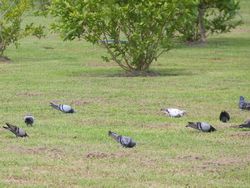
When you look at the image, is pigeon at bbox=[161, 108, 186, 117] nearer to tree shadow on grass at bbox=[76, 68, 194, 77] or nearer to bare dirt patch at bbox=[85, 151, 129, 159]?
bare dirt patch at bbox=[85, 151, 129, 159]

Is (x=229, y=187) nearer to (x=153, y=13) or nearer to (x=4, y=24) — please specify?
(x=153, y=13)

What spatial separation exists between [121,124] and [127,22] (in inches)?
286

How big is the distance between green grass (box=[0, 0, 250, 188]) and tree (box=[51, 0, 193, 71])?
70cm

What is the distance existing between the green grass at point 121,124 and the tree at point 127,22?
2.30 feet

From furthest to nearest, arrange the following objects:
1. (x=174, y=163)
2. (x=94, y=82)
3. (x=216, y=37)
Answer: (x=216, y=37)
(x=94, y=82)
(x=174, y=163)

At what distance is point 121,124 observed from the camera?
11320mm

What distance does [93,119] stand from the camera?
11758 mm

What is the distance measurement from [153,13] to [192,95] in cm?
364

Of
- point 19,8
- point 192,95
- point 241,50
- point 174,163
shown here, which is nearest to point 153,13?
point 192,95

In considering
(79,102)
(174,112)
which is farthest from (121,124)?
(79,102)

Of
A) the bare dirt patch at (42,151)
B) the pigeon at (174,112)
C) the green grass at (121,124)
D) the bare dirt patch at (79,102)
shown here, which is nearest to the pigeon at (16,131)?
the green grass at (121,124)

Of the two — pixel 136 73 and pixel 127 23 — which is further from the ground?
pixel 127 23

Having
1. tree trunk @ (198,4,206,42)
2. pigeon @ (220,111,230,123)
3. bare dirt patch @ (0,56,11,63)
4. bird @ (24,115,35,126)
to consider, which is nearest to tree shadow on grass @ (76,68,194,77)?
bare dirt patch @ (0,56,11,63)

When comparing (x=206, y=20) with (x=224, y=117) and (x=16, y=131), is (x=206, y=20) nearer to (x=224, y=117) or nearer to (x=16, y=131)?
(x=224, y=117)
